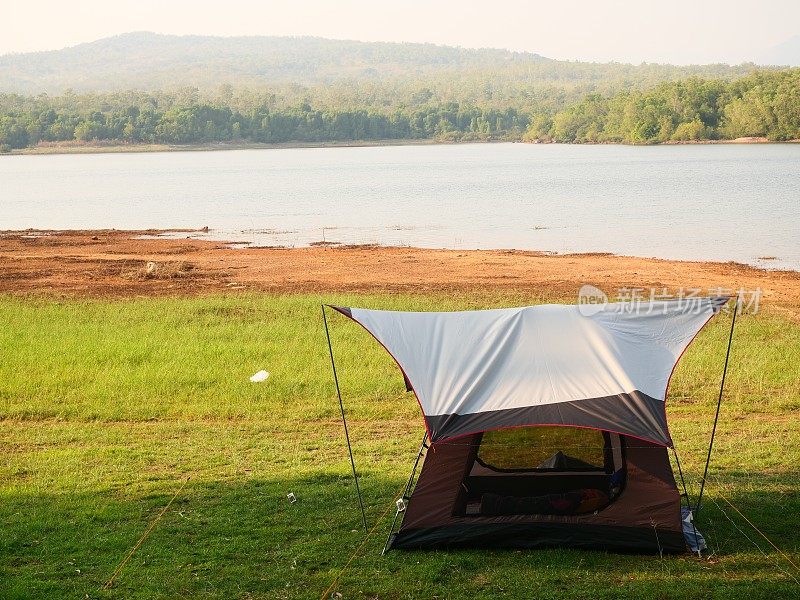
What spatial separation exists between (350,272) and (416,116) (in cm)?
13799

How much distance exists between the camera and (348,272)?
25641 millimetres

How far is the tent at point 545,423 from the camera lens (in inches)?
283

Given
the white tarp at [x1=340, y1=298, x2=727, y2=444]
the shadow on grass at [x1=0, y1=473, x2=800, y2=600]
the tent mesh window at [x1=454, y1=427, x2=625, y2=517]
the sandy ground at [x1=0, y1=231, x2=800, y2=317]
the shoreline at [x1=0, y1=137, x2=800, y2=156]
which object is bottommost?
the shoreline at [x1=0, y1=137, x2=800, y2=156]

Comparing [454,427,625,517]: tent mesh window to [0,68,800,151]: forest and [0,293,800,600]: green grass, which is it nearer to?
[0,293,800,600]: green grass

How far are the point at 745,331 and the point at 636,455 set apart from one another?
8.96m

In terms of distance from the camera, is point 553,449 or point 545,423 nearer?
point 545,423

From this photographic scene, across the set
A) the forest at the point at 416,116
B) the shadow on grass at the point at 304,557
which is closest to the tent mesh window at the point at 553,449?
the shadow on grass at the point at 304,557

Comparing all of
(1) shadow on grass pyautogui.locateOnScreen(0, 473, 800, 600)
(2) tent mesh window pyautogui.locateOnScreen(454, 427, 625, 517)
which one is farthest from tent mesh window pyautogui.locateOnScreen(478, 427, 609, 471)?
(1) shadow on grass pyautogui.locateOnScreen(0, 473, 800, 600)

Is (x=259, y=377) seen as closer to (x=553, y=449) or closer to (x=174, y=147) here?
(x=553, y=449)

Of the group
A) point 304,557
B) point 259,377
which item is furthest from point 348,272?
point 304,557

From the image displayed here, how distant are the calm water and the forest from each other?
29.0ft

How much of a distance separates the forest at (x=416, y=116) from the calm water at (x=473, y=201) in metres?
8.84

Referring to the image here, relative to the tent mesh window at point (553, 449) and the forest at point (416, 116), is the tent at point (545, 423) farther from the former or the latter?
the forest at point (416, 116)

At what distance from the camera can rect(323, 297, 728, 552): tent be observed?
7195 mm
